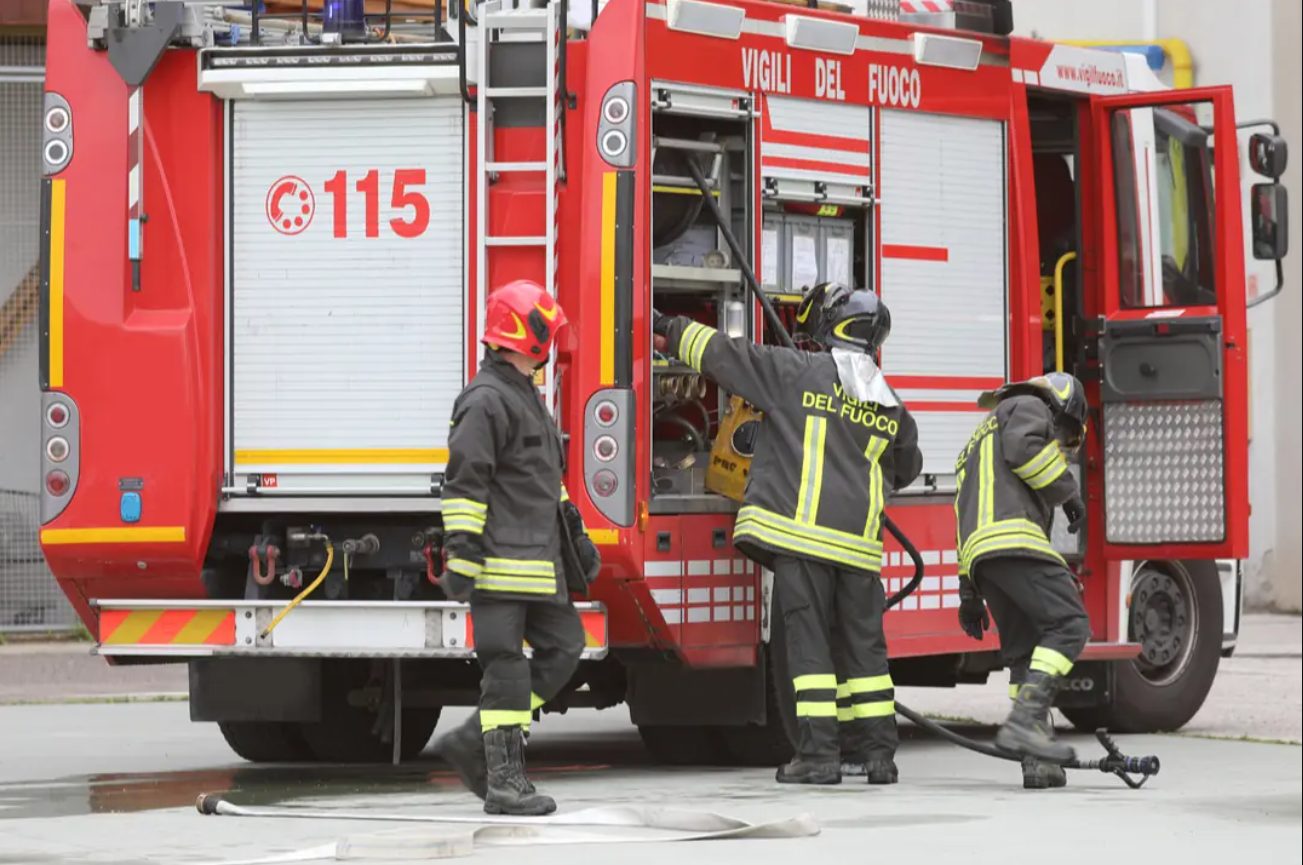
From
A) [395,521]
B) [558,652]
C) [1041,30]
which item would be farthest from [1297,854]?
[1041,30]

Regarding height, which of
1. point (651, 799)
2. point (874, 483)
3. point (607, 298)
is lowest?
point (651, 799)

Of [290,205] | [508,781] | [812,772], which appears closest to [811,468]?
[812,772]

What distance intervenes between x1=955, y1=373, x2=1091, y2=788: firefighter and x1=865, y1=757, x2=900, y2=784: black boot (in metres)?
0.42

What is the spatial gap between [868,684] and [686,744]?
3.71ft

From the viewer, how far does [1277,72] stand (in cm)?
2253

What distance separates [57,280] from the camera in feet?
31.0

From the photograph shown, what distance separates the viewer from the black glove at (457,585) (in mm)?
8258

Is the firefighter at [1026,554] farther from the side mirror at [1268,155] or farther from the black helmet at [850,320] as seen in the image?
the side mirror at [1268,155]

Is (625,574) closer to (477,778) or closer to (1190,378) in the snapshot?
(477,778)

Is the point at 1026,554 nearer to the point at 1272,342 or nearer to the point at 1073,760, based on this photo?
the point at 1073,760

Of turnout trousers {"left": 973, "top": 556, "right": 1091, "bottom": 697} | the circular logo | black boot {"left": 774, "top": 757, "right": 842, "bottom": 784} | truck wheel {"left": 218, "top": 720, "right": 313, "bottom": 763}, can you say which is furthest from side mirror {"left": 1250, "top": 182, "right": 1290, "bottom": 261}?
truck wheel {"left": 218, "top": 720, "right": 313, "bottom": 763}

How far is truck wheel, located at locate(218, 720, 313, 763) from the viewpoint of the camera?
10.6 metres

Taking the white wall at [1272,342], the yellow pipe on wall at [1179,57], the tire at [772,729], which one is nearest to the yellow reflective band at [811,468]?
the tire at [772,729]

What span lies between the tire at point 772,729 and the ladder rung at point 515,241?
64.7 inches
